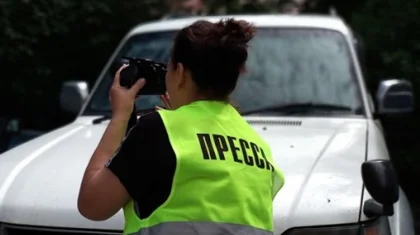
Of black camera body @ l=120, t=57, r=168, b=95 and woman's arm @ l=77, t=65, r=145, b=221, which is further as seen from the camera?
black camera body @ l=120, t=57, r=168, b=95

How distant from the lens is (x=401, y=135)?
764 cm

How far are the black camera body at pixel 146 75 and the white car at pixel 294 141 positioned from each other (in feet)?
2.47

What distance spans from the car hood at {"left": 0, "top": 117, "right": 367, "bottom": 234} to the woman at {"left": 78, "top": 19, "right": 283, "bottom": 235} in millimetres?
749

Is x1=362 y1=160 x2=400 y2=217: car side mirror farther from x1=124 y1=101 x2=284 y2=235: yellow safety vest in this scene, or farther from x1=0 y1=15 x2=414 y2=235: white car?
x1=124 y1=101 x2=284 y2=235: yellow safety vest

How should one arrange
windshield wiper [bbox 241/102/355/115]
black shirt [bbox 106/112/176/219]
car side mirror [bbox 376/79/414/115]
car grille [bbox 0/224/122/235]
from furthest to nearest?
car side mirror [bbox 376/79/414/115] < windshield wiper [bbox 241/102/355/115] < car grille [bbox 0/224/122/235] < black shirt [bbox 106/112/176/219]

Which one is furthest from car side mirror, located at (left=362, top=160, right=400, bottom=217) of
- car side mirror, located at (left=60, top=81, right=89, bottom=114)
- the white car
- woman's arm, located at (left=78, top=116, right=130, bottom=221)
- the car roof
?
car side mirror, located at (left=60, top=81, right=89, bottom=114)

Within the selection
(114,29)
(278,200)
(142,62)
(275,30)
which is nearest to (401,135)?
(275,30)

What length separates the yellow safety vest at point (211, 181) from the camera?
257 cm

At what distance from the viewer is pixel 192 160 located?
2568mm

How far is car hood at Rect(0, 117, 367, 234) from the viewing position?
11.3 feet

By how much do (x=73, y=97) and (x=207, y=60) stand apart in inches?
125

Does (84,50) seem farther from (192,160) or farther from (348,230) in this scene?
(192,160)

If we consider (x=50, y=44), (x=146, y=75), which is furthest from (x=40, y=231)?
(x=50, y=44)

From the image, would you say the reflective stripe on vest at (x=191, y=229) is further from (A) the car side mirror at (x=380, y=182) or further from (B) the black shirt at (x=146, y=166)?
(A) the car side mirror at (x=380, y=182)
